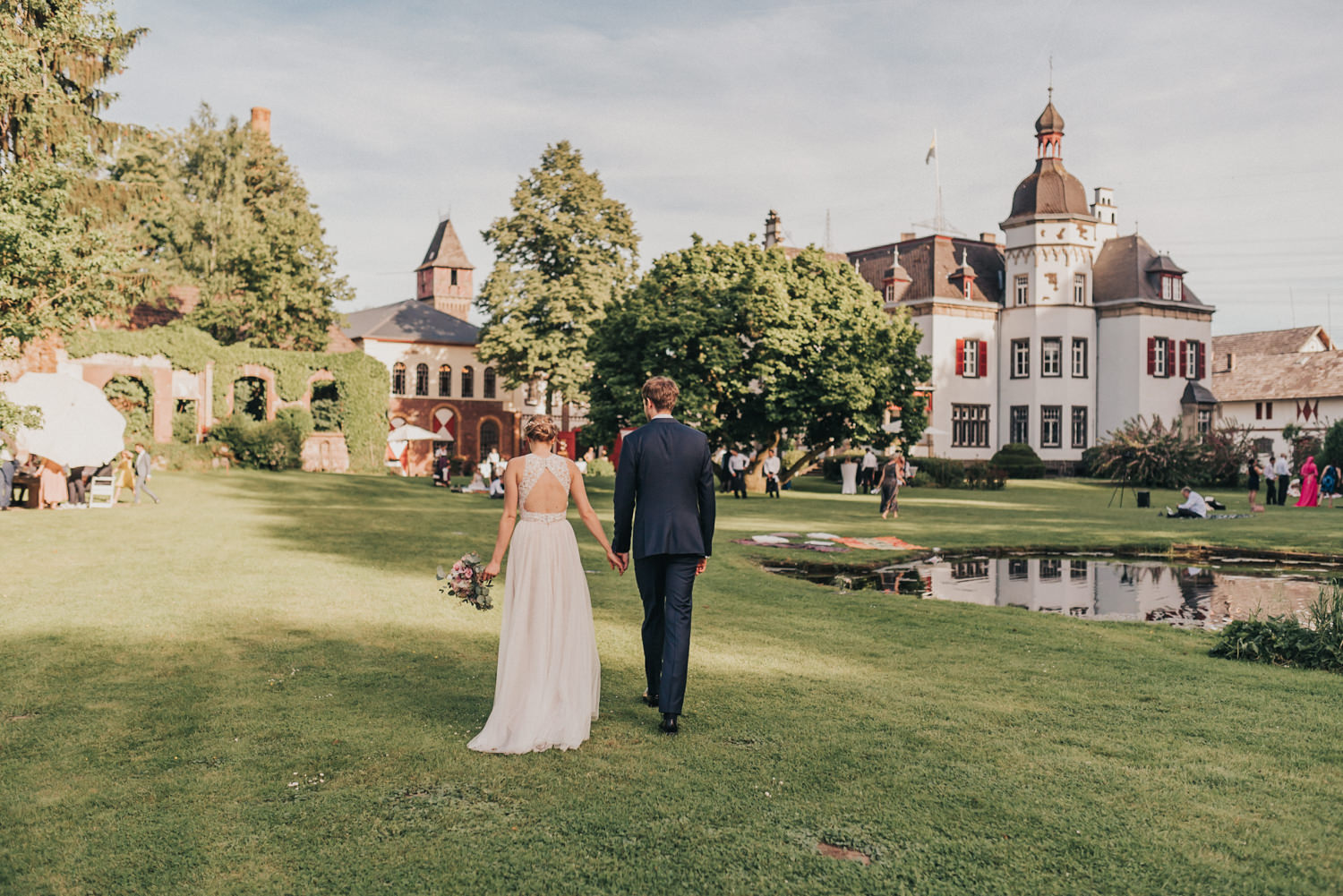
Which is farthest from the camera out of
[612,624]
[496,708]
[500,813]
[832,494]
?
[832,494]

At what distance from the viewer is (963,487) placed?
40719mm

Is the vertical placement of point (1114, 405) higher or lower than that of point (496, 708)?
higher

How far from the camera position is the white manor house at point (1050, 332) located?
55.2 metres

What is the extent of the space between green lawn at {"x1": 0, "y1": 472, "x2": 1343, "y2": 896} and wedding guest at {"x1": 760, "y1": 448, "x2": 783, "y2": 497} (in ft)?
71.2

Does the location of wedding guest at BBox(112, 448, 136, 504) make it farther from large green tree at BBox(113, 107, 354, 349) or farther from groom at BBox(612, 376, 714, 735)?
groom at BBox(612, 376, 714, 735)

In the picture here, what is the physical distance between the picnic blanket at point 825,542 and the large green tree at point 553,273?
2950 cm

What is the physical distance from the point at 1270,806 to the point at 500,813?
3.59 m

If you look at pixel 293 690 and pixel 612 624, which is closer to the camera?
pixel 293 690

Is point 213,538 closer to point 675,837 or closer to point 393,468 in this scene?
point 675,837

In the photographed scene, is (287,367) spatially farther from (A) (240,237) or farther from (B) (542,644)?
(B) (542,644)

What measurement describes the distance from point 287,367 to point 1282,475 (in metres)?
39.0

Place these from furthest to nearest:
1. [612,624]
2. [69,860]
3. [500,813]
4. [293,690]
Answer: [612,624] < [293,690] < [500,813] < [69,860]

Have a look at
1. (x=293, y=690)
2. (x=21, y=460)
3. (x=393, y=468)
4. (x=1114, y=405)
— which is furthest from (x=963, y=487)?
(x=293, y=690)

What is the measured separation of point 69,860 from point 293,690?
2.99 meters
